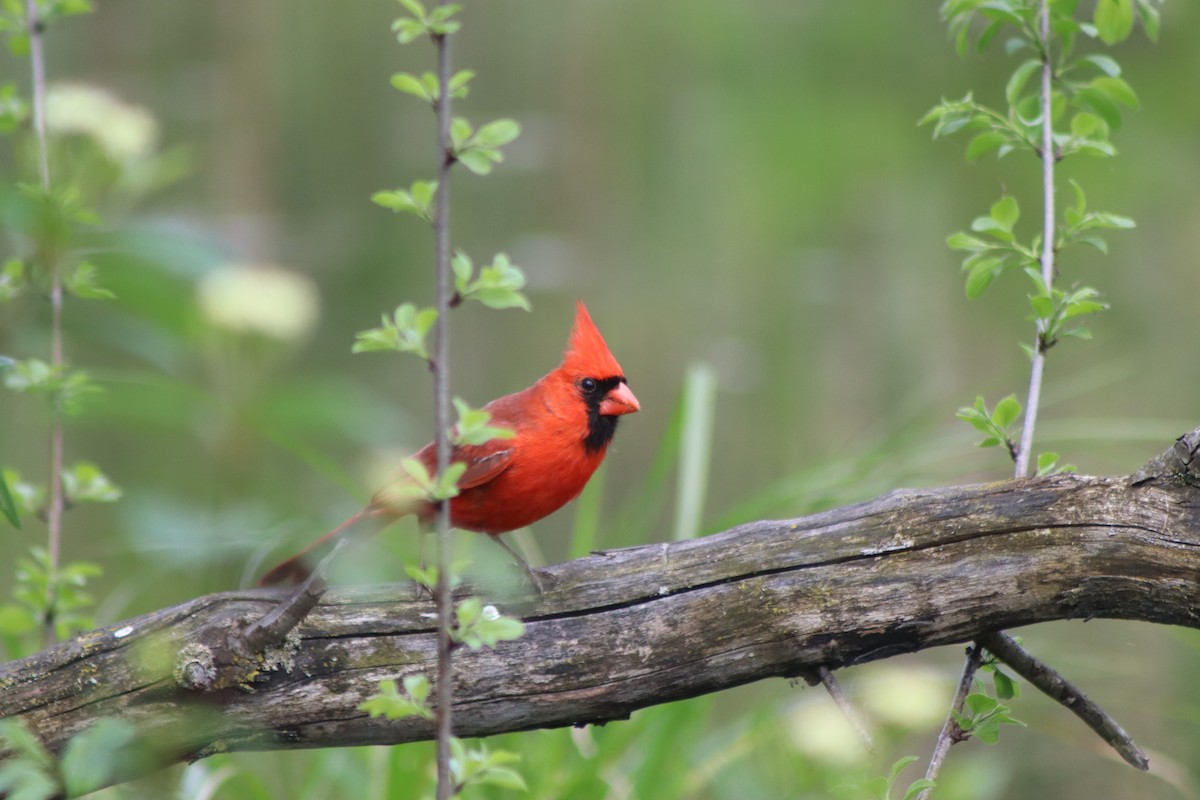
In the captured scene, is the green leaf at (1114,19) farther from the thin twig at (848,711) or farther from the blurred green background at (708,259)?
the blurred green background at (708,259)

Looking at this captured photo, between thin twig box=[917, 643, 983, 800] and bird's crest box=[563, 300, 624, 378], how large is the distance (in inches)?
30.8

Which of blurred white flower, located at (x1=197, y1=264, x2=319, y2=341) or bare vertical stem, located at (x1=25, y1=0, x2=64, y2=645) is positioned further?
bare vertical stem, located at (x1=25, y1=0, x2=64, y2=645)

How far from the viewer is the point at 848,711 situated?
4.28ft

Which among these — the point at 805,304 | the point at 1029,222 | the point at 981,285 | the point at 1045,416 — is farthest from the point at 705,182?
the point at 981,285

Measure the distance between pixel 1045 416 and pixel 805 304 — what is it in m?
1.24

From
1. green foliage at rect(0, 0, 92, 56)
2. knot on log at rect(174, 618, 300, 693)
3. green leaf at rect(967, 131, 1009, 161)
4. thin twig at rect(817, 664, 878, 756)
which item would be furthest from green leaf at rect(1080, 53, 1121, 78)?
green foliage at rect(0, 0, 92, 56)

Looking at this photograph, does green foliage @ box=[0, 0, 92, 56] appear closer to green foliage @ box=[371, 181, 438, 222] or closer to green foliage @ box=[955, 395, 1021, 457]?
green foliage @ box=[371, 181, 438, 222]

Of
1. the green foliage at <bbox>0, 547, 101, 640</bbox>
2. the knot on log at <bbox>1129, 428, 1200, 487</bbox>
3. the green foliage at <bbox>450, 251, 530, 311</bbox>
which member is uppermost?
the green foliage at <bbox>450, 251, 530, 311</bbox>

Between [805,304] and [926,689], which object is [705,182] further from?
[926,689]

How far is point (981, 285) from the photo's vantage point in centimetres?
145

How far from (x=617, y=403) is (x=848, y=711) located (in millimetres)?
785

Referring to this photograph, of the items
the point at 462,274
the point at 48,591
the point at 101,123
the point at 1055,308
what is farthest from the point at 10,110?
the point at 1055,308

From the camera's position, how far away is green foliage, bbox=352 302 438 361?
3.25 ft

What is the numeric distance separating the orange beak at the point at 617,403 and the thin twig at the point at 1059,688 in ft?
2.39
